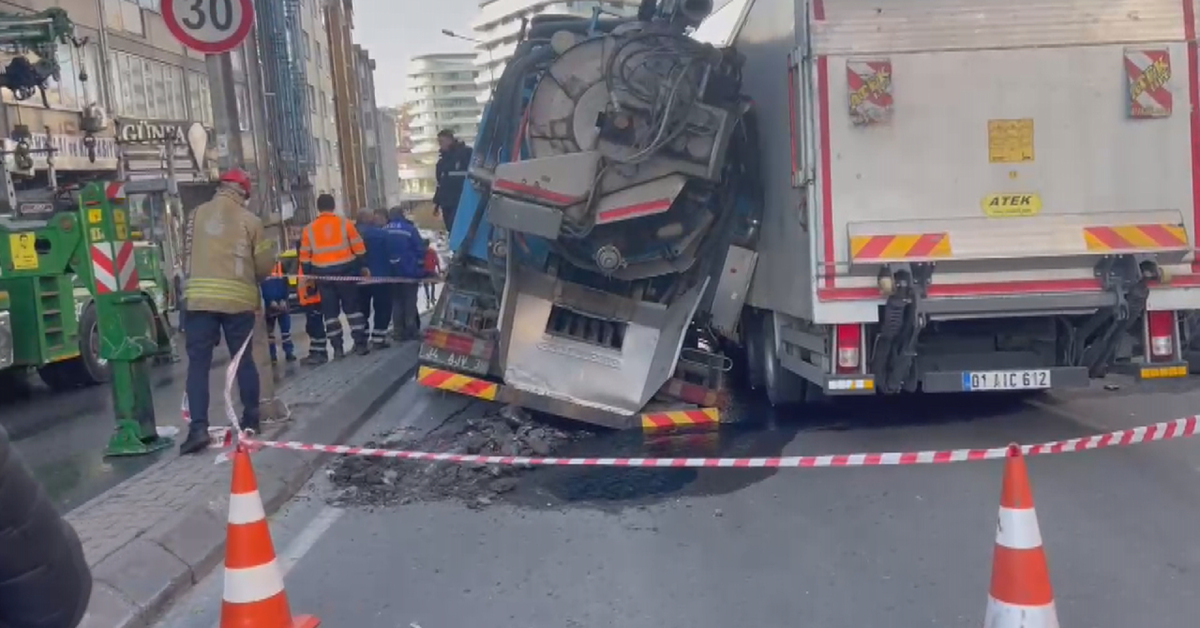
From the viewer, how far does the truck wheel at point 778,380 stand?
9.16 m

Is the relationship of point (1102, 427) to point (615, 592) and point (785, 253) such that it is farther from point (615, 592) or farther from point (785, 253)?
point (615, 592)

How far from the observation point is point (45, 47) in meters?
17.6

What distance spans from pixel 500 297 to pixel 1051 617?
593cm

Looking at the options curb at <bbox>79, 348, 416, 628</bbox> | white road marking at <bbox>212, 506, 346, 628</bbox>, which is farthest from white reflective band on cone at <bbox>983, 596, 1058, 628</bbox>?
white road marking at <bbox>212, 506, 346, 628</bbox>

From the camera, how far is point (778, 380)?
920cm

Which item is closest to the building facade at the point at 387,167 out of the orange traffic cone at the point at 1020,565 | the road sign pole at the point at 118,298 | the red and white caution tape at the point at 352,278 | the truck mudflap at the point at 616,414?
the red and white caution tape at the point at 352,278

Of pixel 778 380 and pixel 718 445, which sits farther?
pixel 778 380

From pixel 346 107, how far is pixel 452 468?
46.5m

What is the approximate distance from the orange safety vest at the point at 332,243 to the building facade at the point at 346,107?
3875 centimetres

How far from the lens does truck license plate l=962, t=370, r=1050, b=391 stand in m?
7.66

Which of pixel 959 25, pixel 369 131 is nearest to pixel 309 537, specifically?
pixel 959 25

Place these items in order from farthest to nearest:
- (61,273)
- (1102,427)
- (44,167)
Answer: (44,167) → (61,273) → (1102,427)

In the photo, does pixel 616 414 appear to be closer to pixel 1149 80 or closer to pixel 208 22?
pixel 208 22

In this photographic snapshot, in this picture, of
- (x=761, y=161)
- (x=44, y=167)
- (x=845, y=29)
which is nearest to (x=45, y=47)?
(x=44, y=167)
